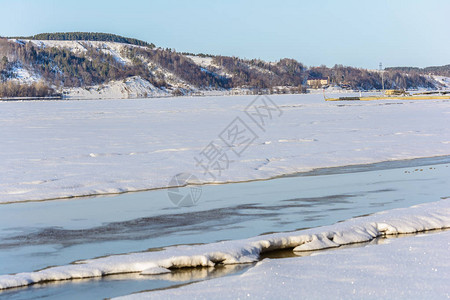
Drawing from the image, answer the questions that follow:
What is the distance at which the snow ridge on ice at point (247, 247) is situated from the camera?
805cm

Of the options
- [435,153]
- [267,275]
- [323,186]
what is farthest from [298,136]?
[267,275]

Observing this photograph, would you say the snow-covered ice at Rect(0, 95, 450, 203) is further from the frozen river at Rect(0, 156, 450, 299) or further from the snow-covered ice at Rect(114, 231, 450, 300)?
the snow-covered ice at Rect(114, 231, 450, 300)

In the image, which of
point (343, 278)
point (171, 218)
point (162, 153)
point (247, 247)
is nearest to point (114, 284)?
point (247, 247)

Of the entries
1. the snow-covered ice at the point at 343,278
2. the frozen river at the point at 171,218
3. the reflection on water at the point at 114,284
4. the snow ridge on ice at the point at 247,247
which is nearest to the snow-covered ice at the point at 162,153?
the frozen river at the point at 171,218

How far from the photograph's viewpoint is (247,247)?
898 centimetres

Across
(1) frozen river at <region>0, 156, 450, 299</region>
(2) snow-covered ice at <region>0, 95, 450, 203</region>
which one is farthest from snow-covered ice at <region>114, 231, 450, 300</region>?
(2) snow-covered ice at <region>0, 95, 450, 203</region>

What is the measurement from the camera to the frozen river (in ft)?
26.5

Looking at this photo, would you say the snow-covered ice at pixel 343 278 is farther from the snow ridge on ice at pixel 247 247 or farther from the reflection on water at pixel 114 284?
the snow ridge on ice at pixel 247 247

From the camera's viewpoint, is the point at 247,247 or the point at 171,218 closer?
the point at 247,247

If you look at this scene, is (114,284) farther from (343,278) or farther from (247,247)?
(343,278)

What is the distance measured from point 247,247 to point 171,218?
302 cm

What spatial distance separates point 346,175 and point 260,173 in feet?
8.11

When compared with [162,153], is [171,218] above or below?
below

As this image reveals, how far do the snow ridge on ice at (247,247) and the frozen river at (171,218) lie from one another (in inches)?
9.7
